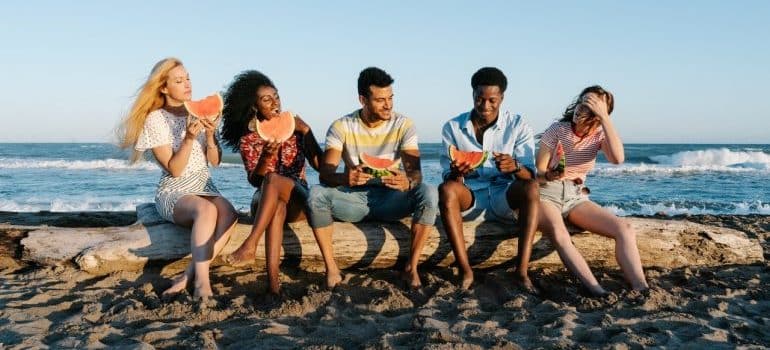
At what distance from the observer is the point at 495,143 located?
4977mm

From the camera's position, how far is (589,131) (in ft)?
16.0

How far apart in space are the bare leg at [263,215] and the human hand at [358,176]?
52 centimetres

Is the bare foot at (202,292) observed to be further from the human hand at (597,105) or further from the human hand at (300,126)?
the human hand at (597,105)

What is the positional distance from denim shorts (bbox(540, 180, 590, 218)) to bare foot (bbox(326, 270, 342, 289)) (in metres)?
1.76

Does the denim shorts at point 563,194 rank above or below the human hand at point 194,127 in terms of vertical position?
below

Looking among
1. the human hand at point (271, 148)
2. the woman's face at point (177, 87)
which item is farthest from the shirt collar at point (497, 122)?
the woman's face at point (177, 87)

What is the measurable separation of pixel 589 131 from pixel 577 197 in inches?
21.9

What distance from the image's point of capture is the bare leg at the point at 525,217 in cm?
453

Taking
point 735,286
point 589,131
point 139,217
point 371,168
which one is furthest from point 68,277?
point 735,286

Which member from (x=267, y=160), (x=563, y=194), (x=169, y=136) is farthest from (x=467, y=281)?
(x=169, y=136)

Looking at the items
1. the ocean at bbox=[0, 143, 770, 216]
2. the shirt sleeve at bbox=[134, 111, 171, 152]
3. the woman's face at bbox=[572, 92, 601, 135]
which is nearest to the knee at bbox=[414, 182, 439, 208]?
the woman's face at bbox=[572, 92, 601, 135]

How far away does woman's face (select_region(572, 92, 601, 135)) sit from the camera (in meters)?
4.68

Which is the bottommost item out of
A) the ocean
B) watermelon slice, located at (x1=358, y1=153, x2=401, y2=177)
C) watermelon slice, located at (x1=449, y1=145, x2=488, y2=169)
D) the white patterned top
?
the ocean

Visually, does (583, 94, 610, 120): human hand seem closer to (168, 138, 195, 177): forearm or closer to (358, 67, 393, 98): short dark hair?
(358, 67, 393, 98): short dark hair
